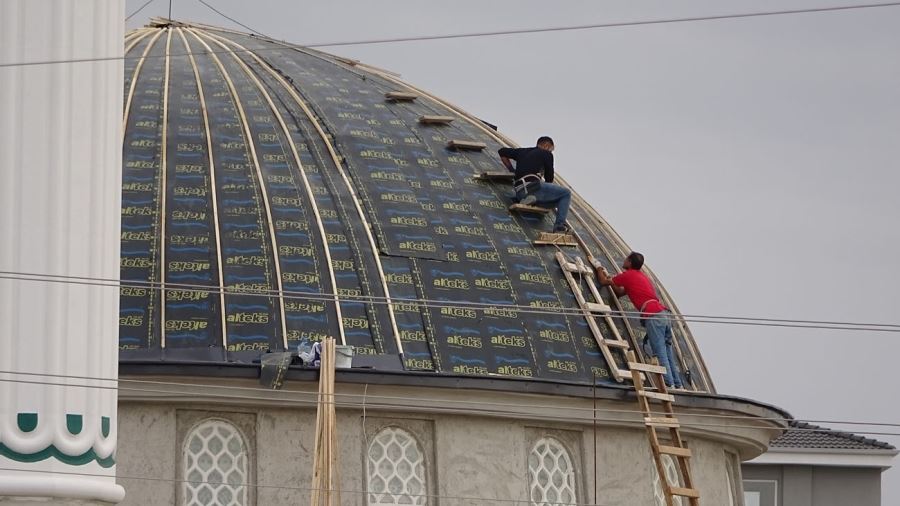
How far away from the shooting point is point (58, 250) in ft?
59.8

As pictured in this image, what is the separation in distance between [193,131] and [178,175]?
1.17m

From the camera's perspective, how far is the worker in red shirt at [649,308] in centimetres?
2914

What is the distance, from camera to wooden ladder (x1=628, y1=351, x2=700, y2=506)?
27188mm


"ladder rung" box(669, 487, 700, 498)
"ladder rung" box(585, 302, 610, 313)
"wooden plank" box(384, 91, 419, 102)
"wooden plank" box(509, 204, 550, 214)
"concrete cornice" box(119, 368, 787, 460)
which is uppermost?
"wooden plank" box(384, 91, 419, 102)

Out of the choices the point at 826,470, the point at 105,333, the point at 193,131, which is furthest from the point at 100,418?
the point at 826,470

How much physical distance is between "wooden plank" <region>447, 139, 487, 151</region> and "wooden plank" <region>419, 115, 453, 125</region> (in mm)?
591

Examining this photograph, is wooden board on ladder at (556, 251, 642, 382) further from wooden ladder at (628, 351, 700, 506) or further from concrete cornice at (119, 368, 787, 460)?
concrete cornice at (119, 368, 787, 460)

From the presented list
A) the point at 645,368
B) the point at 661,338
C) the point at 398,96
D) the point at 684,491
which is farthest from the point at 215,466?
the point at 398,96

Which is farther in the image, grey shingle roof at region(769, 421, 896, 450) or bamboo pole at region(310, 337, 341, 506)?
grey shingle roof at region(769, 421, 896, 450)

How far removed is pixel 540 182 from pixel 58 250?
520 inches

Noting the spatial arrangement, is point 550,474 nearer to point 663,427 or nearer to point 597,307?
point 663,427

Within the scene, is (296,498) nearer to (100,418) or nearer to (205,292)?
(205,292)

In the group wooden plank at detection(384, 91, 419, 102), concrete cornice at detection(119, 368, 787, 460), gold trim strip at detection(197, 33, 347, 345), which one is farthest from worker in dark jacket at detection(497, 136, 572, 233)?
concrete cornice at detection(119, 368, 787, 460)

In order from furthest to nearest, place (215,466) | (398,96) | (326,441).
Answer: (398,96) < (215,466) < (326,441)
